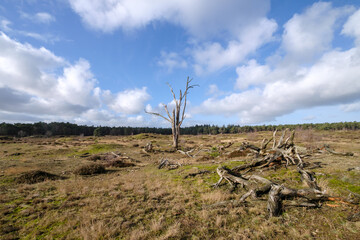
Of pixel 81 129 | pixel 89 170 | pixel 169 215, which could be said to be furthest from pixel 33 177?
pixel 81 129

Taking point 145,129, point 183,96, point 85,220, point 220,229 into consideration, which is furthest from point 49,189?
point 145,129

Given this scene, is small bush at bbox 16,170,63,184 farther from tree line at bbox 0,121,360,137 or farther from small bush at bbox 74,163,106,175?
tree line at bbox 0,121,360,137

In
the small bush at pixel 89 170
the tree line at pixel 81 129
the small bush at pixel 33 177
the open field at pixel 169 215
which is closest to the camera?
the open field at pixel 169 215

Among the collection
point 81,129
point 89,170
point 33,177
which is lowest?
point 89,170

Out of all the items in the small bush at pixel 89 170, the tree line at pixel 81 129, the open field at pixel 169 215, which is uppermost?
the tree line at pixel 81 129

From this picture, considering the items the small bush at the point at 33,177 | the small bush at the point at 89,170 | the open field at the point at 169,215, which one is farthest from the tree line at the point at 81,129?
the small bush at the point at 33,177

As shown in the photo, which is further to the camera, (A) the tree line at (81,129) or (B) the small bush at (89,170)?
(A) the tree line at (81,129)

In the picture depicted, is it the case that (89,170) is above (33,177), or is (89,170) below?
below

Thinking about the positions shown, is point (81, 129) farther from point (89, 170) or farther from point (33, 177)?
point (33, 177)

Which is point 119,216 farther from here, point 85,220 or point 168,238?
point 168,238

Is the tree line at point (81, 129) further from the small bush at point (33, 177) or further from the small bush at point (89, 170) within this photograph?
the small bush at point (33, 177)

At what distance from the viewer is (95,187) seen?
8.47 metres

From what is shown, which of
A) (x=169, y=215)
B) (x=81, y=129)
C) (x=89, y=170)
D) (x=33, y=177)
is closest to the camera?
(x=169, y=215)

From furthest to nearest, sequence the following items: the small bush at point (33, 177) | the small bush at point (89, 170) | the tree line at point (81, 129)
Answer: the tree line at point (81, 129)
the small bush at point (89, 170)
the small bush at point (33, 177)
